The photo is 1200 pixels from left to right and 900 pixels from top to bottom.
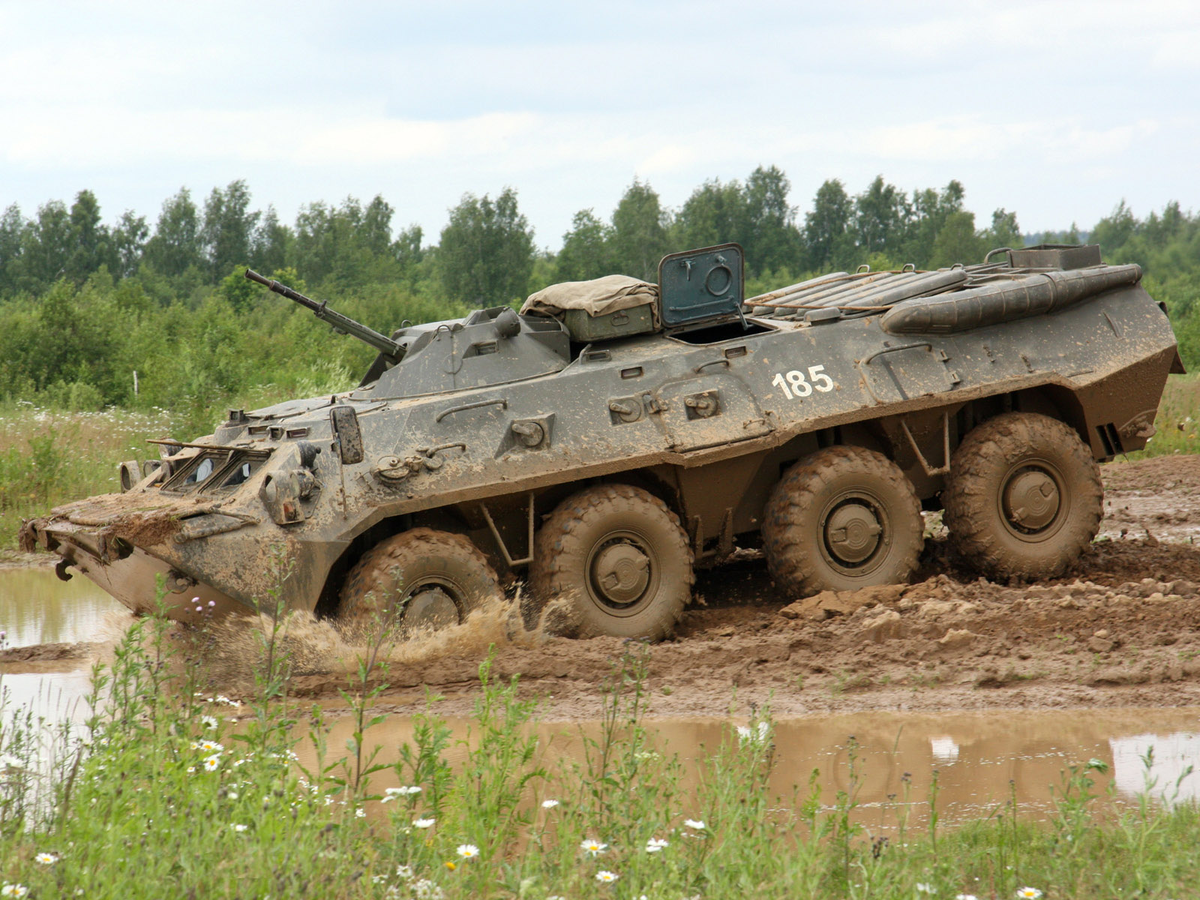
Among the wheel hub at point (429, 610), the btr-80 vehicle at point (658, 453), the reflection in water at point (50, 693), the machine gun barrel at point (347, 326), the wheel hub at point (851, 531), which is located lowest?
the reflection in water at point (50, 693)

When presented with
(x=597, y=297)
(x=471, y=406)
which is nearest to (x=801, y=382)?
(x=597, y=297)

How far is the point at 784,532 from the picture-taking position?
828 cm

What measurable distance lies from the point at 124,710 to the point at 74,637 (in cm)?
520

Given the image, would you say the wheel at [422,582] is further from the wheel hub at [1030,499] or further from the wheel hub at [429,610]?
the wheel hub at [1030,499]

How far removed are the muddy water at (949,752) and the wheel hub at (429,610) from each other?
835mm

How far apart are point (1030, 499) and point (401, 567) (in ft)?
14.8

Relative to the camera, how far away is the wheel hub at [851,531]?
839 centimetres

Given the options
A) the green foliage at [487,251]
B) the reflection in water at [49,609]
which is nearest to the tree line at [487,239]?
the green foliage at [487,251]

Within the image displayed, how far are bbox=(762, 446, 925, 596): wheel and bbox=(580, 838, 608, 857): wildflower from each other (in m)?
4.59

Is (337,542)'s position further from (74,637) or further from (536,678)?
(74,637)

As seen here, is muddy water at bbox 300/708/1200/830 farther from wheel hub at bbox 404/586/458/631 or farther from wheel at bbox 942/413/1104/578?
wheel at bbox 942/413/1104/578

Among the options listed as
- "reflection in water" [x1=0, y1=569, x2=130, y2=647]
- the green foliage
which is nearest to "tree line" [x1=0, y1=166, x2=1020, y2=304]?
the green foliage

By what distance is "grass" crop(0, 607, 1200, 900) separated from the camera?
348 centimetres

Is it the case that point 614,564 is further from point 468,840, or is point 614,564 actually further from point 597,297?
point 468,840
